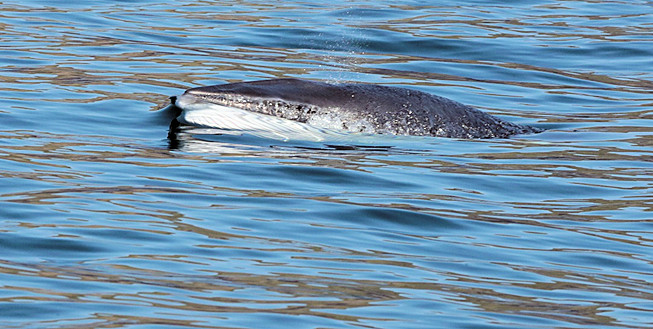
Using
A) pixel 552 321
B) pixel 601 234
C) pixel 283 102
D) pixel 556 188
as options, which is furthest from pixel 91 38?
pixel 552 321

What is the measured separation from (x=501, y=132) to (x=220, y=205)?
128 inches

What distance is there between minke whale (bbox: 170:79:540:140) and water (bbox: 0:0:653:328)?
0.56 ft

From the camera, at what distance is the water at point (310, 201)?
5352 mm

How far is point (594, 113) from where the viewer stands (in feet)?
36.9

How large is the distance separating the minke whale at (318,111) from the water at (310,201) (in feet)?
0.56

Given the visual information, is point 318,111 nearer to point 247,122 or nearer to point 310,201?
point 247,122

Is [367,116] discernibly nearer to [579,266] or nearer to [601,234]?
[601,234]

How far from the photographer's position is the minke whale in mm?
9078

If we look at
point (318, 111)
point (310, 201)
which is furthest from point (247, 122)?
point (310, 201)

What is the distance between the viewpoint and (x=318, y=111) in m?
9.19

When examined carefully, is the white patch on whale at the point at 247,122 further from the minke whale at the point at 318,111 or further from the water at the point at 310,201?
the water at the point at 310,201

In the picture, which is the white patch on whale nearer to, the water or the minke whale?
the minke whale

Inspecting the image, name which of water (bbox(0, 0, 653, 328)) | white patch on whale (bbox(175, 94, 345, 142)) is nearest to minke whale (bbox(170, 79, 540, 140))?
white patch on whale (bbox(175, 94, 345, 142))

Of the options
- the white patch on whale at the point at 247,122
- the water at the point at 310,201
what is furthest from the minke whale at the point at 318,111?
the water at the point at 310,201
